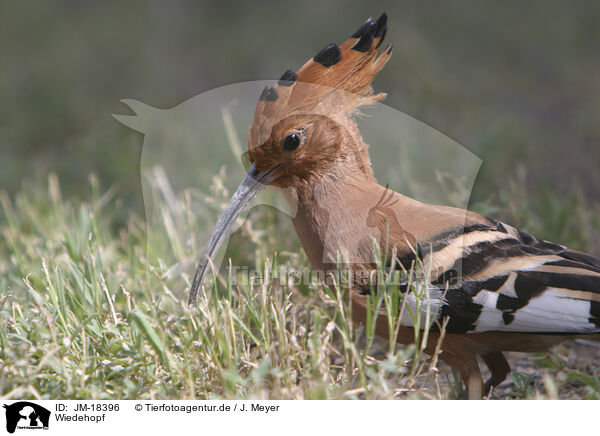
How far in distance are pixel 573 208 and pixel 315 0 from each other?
426cm

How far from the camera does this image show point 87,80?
558 centimetres

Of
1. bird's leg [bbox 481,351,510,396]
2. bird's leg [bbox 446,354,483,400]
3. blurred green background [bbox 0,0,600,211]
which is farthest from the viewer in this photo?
blurred green background [bbox 0,0,600,211]

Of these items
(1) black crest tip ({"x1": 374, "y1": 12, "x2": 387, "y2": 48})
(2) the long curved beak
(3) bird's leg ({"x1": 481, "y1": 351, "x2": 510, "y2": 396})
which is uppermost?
(1) black crest tip ({"x1": 374, "y1": 12, "x2": 387, "y2": 48})

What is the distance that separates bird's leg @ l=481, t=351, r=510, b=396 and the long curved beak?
0.95 m

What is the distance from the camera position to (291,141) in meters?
2.15

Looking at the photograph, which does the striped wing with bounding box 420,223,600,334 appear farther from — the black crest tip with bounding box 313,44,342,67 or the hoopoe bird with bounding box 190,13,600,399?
the black crest tip with bounding box 313,44,342,67

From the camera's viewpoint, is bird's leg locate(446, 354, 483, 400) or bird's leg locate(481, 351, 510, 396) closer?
bird's leg locate(446, 354, 483, 400)

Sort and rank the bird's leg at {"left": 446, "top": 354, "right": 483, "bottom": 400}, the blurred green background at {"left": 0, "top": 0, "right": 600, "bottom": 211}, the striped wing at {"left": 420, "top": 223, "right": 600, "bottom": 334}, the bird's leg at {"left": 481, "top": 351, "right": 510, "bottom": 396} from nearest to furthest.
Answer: the striped wing at {"left": 420, "top": 223, "right": 600, "bottom": 334}
the bird's leg at {"left": 446, "top": 354, "right": 483, "bottom": 400}
the bird's leg at {"left": 481, "top": 351, "right": 510, "bottom": 396}
the blurred green background at {"left": 0, "top": 0, "right": 600, "bottom": 211}

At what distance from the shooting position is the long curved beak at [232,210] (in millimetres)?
2230

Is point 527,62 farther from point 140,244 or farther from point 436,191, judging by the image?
point 140,244

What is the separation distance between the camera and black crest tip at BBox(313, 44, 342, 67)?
6.91 feet

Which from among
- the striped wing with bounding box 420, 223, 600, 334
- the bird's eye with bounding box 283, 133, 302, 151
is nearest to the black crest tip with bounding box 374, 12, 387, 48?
the bird's eye with bounding box 283, 133, 302, 151
